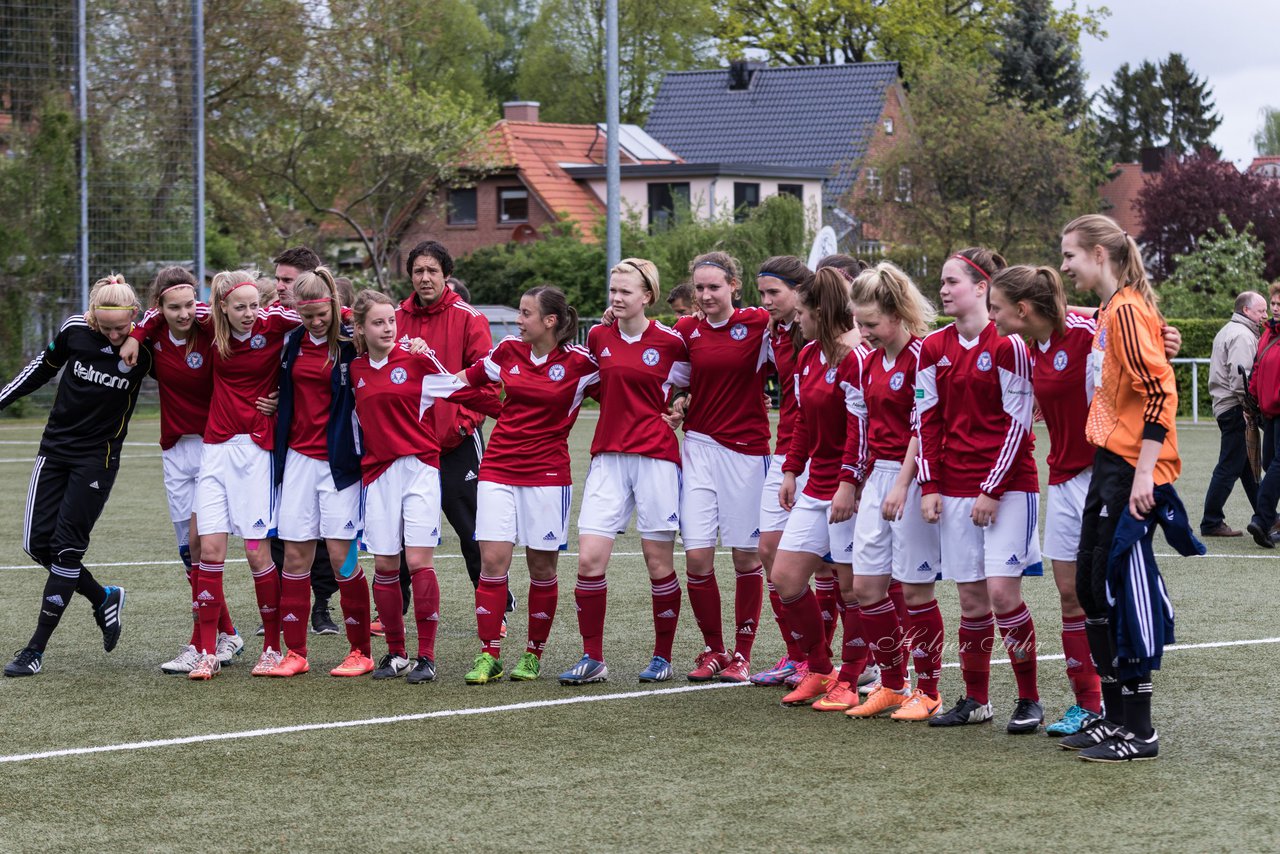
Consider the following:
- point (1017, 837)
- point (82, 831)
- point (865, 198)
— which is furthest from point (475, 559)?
point (865, 198)

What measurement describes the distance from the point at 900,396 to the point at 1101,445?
1.07 meters

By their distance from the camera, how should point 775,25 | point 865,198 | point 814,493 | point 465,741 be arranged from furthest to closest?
point 775,25, point 865,198, point 814,493, point 465,741

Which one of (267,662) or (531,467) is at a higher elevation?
(531,467)

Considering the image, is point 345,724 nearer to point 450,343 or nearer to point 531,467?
point 531,467

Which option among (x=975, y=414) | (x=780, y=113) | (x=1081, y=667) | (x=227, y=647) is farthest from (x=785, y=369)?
(x=780, y=113)

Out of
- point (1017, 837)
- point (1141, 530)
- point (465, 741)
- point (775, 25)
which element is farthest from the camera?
point (775, 25)

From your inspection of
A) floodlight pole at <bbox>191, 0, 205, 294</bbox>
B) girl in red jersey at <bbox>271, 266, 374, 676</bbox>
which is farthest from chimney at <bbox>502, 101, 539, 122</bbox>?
girl in red jersey at <bbox>271, 266, 374, 676</bbox>

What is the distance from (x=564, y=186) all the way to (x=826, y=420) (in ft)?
148

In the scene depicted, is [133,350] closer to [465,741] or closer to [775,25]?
[465,741]

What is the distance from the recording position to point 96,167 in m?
28.3

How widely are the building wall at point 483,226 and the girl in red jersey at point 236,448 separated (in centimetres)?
4230

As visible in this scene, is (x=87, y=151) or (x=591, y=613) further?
(x=87, y=151)

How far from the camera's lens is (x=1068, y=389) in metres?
6.38

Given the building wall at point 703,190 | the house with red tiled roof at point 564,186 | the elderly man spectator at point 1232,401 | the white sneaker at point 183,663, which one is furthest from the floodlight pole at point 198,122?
the white sneaker at point 183,663
